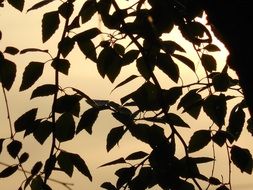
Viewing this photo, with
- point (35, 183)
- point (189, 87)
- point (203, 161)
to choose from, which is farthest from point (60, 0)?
point (203, 161)

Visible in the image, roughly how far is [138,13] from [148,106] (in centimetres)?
49

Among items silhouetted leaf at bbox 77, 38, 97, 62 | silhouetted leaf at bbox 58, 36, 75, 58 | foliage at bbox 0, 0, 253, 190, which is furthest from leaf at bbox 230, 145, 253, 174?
silhouetted leaf at bbox 58, 36, 75, 58

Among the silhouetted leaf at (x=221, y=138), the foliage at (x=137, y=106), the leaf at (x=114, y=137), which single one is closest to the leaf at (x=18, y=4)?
the foliage at (x=137, y=106)

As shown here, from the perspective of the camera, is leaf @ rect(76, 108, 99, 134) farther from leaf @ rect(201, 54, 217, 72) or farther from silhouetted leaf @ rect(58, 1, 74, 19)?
leaf @ rect(201, 54, 217, 72)

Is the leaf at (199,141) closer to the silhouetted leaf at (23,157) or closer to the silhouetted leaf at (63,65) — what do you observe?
the silhouetted leaf at (63,65)

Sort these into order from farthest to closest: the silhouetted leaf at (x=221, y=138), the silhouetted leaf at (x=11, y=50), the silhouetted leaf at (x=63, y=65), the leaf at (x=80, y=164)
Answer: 1. the silhouetted leaf at (x=11, y=50)
2. the silhouetted leaf at (x=63, y=65)
3. the silhouetted leaf at (x=221, y=138)
4. the leaf at (x=80, y=164)

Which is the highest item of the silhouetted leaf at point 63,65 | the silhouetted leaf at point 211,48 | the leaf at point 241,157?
the silhouetted leaf at point 63,65

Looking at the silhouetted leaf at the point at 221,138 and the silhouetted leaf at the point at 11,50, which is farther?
the silhouetted leaf at the point at 11,50

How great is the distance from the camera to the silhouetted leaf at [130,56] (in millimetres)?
2332

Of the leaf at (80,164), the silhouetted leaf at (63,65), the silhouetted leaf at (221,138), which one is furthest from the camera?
the silhouetted leaf at (63,65)

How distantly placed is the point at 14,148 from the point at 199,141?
3.20ft

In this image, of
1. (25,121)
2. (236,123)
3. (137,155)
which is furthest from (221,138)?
(25,121)

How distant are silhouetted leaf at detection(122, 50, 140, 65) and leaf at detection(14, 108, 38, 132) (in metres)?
0.57

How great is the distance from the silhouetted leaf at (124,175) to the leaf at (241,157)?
0.51 metres
